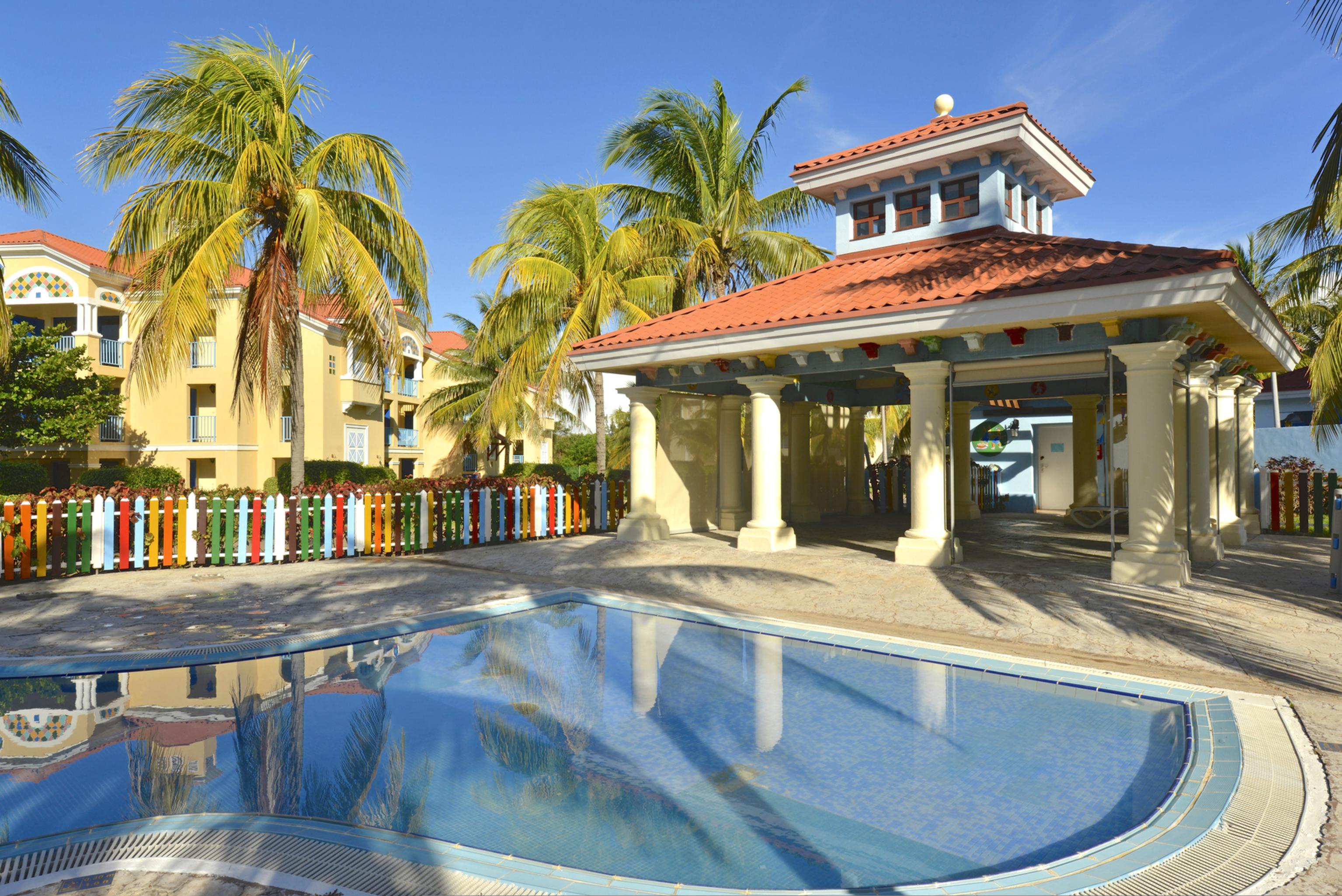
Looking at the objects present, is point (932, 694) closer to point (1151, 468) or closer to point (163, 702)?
point (1151, 468)

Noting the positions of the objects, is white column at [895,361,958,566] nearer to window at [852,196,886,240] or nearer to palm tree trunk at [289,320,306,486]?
window at [852,196,886,240]

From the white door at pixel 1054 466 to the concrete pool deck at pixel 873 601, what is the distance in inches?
417

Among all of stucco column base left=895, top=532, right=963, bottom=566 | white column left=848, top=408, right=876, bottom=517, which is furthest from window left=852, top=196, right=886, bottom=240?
stucco column base left=895, top=532, right=963, bottom=566

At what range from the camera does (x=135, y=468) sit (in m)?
28.5

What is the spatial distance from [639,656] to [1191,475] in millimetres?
10102

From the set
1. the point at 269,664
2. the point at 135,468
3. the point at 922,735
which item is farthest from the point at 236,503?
the point at 135,468

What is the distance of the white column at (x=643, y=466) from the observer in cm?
1505

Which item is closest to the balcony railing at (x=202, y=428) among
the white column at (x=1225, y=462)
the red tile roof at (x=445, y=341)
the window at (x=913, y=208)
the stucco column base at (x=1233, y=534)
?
the red tile roof at (x=445, y=341)

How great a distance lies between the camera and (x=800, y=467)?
19.3m

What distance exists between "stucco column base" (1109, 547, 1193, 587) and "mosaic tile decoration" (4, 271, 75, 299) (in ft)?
117

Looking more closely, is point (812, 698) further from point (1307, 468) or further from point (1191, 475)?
point (1307, 468)

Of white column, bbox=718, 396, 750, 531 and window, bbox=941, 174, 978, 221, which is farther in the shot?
white column, bbox=718, 396, 750, 531

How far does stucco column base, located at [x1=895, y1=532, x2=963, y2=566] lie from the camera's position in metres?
11.2

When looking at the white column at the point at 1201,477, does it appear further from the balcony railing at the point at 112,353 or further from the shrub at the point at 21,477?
the balcony railing at the point at 112,353
